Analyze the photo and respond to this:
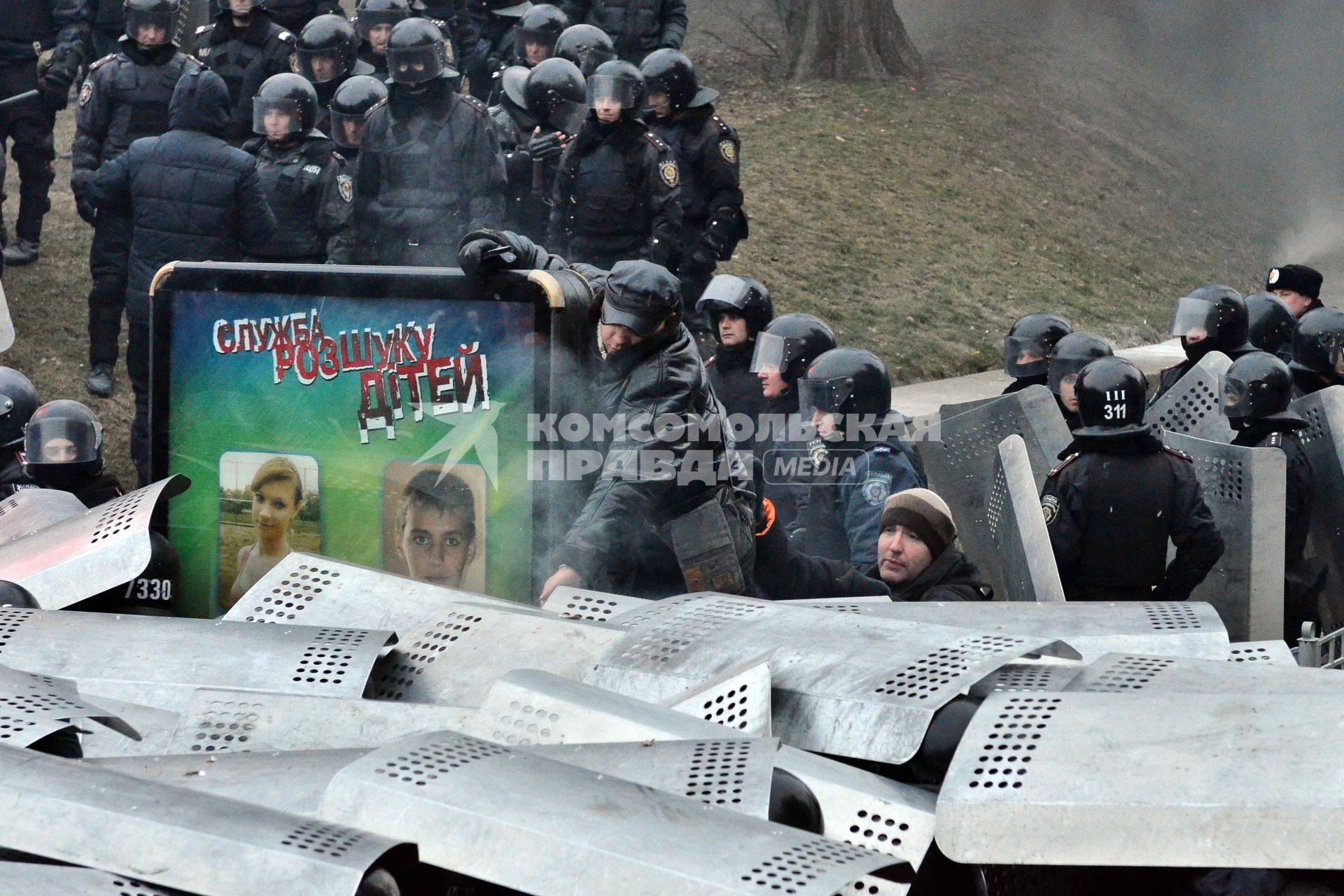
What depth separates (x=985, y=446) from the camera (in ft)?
22.8

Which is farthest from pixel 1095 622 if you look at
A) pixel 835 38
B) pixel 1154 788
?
pixel 835 38

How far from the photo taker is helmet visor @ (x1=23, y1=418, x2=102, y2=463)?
19.9 feet

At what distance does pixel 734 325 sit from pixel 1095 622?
3577 millimetres

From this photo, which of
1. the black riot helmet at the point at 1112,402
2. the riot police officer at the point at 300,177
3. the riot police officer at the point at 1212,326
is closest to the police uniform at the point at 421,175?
the riot police officer at the point at 300,177

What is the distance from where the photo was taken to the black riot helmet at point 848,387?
6289 millimetres

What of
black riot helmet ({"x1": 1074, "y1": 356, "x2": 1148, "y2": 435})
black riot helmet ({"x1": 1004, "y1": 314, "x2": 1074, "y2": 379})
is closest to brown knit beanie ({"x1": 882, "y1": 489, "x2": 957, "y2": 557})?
black riot helmet ({"x1": 1074, "y1": 356, "x2": 1148, "y2": 435})

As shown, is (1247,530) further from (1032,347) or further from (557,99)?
(557,99)

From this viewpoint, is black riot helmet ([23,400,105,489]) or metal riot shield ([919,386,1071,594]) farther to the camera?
metal riot shield ([919,386,1071,594])

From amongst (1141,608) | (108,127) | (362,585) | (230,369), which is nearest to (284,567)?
(362,585)

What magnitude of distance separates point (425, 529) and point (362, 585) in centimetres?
53

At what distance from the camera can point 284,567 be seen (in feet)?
15.7

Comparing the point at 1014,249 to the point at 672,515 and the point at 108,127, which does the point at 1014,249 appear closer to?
the point at 108,127

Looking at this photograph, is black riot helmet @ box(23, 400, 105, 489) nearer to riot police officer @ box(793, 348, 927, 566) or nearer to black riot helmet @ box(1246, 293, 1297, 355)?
riot police officer @ box(793, 348, 927, 566)

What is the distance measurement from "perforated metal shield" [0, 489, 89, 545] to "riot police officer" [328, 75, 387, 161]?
14.0 ft
